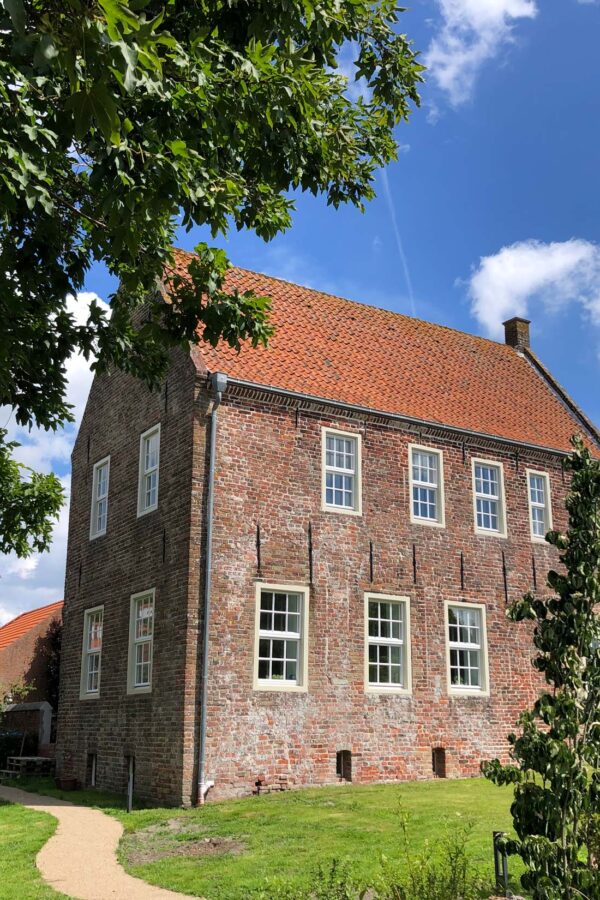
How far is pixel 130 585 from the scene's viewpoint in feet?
62.3

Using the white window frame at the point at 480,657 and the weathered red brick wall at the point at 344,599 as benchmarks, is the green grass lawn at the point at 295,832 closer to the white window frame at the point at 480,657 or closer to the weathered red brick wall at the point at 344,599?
the weathered red brick wall at the point at 344,599

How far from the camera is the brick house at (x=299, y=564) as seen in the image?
648 inches

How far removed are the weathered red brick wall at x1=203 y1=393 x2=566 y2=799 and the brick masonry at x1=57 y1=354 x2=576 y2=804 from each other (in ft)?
0.10

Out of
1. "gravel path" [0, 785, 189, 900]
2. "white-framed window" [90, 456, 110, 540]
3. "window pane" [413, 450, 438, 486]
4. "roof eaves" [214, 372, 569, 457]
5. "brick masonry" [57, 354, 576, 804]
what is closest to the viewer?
"gravel path" [0, 785, 189, 900]

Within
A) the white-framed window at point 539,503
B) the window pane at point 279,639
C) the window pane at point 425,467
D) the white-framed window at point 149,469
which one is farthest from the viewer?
the white-framed window at point 539,503

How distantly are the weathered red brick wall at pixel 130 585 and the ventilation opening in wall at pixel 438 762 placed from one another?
17.8ft

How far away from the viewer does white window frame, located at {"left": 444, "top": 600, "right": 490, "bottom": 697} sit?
62.3ft

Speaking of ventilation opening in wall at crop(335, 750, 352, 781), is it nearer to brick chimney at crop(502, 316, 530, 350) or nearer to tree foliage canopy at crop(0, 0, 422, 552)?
tree foliage canopy at crop(0, 0, 422, 552)

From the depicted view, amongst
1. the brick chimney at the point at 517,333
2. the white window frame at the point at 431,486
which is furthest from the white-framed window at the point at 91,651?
the brick chimney at the point at 517,333

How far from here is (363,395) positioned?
19625 mm

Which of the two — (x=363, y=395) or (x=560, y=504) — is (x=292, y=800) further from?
(x=560, y=504)

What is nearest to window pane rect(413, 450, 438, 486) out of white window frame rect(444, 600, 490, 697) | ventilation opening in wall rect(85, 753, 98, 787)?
white window frame rect(444, 600, 490, 697)

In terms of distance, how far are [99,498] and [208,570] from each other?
6.09 metres

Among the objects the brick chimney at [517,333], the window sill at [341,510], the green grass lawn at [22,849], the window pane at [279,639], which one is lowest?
the green grass lawn at [22,849]
